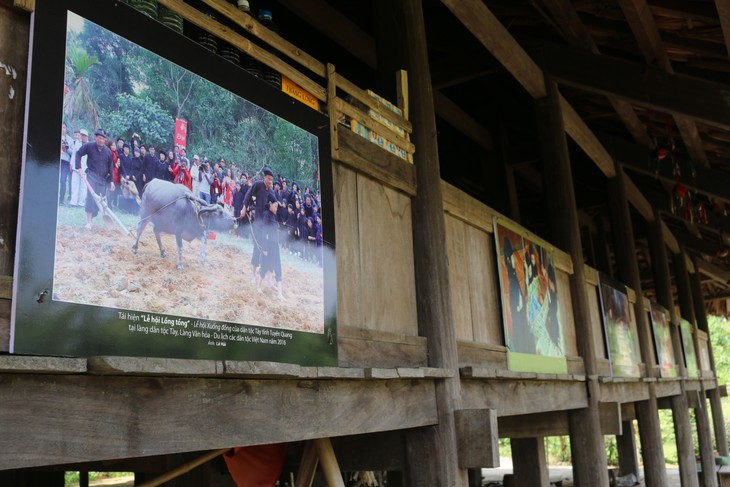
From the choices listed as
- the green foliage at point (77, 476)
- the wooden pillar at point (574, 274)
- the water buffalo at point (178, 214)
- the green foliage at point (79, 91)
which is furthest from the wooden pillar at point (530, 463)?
the green foliage at point (77, 476)

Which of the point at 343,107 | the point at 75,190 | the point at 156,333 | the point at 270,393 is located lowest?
the point at 270,393

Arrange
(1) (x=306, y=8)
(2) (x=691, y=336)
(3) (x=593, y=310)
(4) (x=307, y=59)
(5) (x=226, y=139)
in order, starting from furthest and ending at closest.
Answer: (2) (x=691, y=336), (3) (x=593, y=310), (1) (x=306, y=8), (4) (x=307, y=59), (5) (x=226, y=139)

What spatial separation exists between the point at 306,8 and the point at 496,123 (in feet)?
12.6

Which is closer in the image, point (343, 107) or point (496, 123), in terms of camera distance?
point (343, 107)

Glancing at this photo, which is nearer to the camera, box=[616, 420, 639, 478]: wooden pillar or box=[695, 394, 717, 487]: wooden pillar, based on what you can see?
box=[616, 420, 639, 478]: wooden pillar

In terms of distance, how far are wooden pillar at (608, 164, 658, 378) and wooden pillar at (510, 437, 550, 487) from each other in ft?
9.52

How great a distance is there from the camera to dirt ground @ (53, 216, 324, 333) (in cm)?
191

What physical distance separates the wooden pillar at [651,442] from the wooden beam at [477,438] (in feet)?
21.4

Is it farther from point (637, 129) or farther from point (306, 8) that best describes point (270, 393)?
point (637, 129)

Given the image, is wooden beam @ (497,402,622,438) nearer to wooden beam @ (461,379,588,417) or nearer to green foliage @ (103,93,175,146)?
wooden beam @ (461,379,588,417)

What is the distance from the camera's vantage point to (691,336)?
13672 mm

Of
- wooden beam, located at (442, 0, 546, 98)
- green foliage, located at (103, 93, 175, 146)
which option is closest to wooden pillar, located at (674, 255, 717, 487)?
wooden beam, located at (442, 0, 546, 98)

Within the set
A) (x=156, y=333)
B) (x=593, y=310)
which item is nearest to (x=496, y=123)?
(x=593, y=310)

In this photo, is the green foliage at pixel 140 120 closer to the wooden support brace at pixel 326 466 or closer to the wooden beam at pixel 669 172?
the wooden support brace at pixel 326 466
